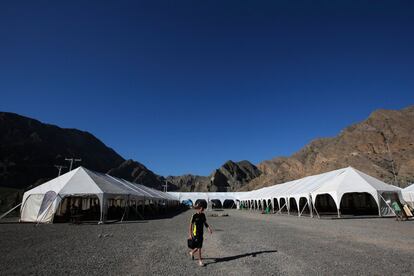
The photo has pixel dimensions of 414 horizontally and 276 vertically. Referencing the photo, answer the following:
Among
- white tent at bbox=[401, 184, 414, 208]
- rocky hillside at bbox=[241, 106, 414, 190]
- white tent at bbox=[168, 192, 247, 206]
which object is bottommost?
white tent at bbox=[401, 184, 414, 208]

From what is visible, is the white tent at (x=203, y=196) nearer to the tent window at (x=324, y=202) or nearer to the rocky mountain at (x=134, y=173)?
the tent window at (x=324, y=202)

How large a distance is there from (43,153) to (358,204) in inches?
4842

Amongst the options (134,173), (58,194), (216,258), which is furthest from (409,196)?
(134,173)

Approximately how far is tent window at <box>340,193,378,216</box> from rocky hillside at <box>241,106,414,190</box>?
47.9 feet

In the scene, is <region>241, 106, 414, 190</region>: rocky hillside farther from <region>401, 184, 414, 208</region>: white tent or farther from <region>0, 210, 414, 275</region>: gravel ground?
<region>0, 210, 414, 275</region>: gravel ground

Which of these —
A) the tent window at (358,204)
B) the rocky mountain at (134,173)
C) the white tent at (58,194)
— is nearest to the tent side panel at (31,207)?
the white tent at (58,194)

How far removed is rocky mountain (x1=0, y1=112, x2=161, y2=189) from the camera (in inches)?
3730

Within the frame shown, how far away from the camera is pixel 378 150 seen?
55375 millimetres

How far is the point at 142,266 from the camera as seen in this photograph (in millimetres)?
5848

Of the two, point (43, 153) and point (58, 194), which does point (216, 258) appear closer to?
point (58, 194)

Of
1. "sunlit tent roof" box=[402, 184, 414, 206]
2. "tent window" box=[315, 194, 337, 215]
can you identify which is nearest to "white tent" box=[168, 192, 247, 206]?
"tent window" box=[315, 194, 337, 215]

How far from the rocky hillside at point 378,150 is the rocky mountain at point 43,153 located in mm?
68700

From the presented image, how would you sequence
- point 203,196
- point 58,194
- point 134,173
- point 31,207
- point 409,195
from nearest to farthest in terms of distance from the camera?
1. point 58,194
2. point 31,207
3. point 409,195
4. point 203,196
5. point 134,173

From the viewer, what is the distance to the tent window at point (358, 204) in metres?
28.0
